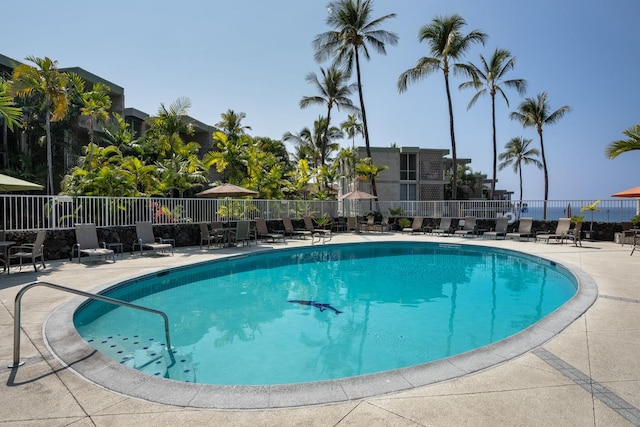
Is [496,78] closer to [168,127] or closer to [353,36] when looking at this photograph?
[353,36]

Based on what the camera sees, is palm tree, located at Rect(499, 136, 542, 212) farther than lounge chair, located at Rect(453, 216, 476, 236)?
Yes

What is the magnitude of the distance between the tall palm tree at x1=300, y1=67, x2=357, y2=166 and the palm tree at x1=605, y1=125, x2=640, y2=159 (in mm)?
18760

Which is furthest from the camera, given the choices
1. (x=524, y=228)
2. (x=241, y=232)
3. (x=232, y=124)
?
(x=232, y=124)

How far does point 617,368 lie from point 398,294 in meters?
4.99

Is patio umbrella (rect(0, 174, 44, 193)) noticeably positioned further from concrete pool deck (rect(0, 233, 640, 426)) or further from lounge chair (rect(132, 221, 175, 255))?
concrete pool deck (rect(0, 233, 640, 426))

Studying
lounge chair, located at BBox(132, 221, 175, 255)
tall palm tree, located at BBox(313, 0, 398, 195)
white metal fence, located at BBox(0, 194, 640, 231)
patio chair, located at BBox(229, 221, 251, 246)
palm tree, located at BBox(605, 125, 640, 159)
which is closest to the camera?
white metal fence, located at BBox(0, 194, 640, 231)

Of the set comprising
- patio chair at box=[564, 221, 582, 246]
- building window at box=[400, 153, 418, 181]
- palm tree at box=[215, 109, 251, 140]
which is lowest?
patio chair at box=[564, 221, 582, 246]

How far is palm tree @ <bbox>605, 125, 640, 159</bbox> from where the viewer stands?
11742 millimetres

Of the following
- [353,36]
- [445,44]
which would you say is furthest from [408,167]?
[353,36]

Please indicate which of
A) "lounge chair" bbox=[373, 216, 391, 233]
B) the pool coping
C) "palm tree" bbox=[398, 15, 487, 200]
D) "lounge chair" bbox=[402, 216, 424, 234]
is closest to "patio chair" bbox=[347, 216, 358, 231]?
"lounge chair" bbox=[373, 216, 391, 233]

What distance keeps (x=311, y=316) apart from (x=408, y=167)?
23.9 meters

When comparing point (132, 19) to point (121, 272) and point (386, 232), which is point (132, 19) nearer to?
point (121, 272)

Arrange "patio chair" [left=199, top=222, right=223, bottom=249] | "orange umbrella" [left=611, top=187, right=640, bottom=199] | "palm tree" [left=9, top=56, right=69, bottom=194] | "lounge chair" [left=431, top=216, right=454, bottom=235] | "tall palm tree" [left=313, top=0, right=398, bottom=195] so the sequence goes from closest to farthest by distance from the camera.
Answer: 1. "orange umbrella" [left=611, top=187, right=640, bottom=199]
2. "palm tree" [left=9, top=56, right=69, bottom=194]
3. "patio chair" [left=199, top=222, right=223, bottom=249]
4. "lounge chair" [left=431, top=216, right=454, bottom=235]
5. "tall palm tree" [left=313, top=0, right=398, bottom=195]

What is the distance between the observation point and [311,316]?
6590 mm
